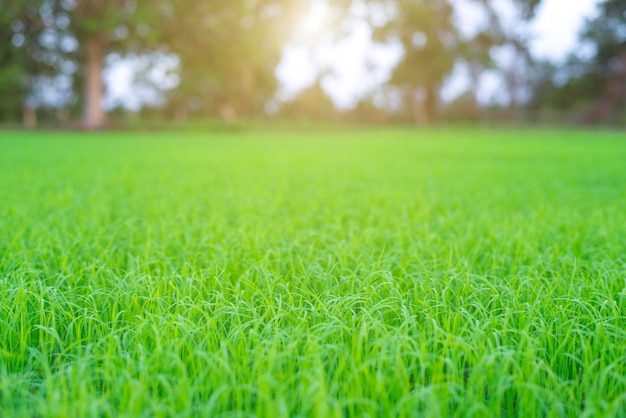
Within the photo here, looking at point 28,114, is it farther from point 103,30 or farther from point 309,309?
point 309,309

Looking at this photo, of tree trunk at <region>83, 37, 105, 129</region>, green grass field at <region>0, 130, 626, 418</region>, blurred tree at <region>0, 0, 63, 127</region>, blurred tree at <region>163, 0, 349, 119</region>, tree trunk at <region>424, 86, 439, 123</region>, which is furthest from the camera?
tree trunk at <region>424, 86, 439, 123</region>

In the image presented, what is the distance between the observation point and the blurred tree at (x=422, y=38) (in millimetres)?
39906

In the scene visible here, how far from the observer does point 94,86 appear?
31.3 metres

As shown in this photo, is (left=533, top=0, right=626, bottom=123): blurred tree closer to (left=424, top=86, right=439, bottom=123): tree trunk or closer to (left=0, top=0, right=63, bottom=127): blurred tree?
(left=424, top=86, right=439, bottom=123): tree trunk

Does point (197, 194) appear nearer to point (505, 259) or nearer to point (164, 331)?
point (505, 259)

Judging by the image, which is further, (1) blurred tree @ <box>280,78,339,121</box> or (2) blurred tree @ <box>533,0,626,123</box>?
(1) blurred tree @ <box>280,78,339,121</box>

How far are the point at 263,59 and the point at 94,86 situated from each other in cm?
1067

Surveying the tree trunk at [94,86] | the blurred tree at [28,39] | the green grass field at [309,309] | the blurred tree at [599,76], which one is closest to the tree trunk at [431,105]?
the blurred tree at [599,76]

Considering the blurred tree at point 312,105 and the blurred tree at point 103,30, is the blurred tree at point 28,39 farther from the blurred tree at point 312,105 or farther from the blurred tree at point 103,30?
the blurred tree at point 312,105

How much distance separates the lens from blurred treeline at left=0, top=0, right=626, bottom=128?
29703mm

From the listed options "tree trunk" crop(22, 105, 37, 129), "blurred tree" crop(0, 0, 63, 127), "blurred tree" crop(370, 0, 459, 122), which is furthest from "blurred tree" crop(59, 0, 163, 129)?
"tree trunk" crop(22, 105, 37, 129)

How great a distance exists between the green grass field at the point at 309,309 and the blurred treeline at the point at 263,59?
1055 inches

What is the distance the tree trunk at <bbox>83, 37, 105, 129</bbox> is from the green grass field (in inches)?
1093

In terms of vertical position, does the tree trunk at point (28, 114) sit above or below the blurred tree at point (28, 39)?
below
